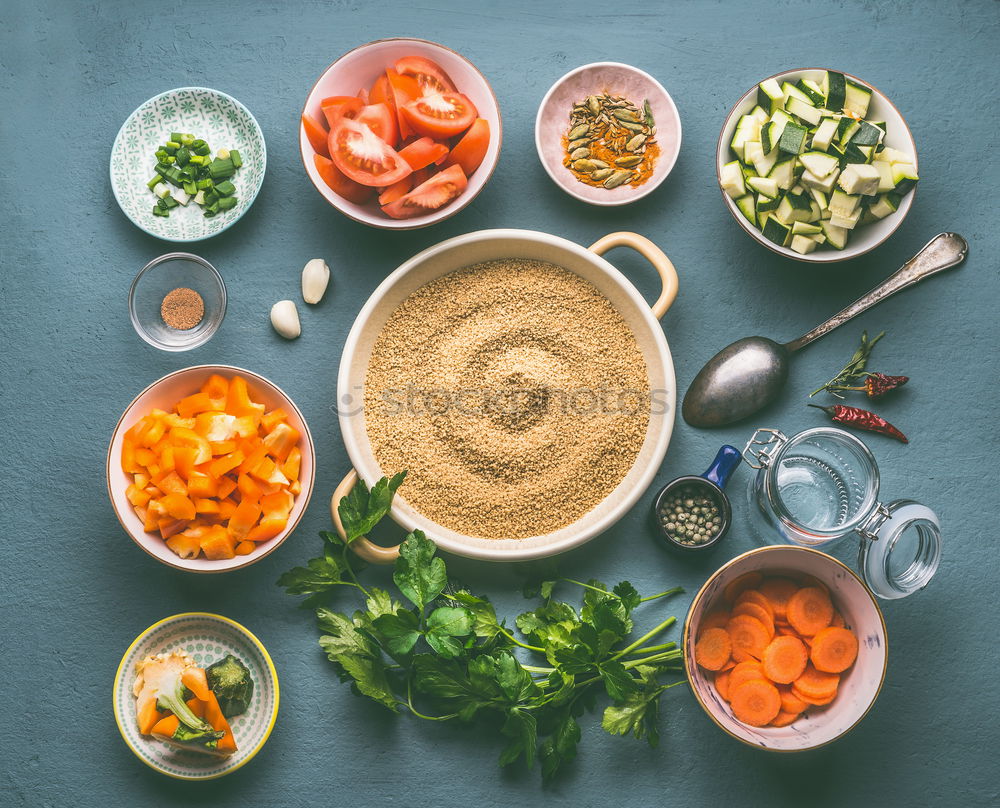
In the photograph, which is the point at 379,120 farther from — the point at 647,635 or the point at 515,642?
the point at 647,635

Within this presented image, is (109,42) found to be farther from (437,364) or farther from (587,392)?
(587,392)

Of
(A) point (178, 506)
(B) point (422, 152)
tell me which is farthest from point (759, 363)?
(A) point (178, 506)

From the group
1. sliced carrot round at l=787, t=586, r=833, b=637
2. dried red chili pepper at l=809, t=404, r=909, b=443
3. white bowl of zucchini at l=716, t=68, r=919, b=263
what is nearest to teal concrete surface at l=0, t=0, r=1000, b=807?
dried red chili pepper at l=809, t=404, r=909, b=443

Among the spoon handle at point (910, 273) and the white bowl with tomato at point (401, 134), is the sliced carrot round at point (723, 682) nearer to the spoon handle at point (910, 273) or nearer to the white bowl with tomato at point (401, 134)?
the spoon handle at point (910, 273)

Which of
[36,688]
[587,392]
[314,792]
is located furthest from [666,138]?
[36,688]

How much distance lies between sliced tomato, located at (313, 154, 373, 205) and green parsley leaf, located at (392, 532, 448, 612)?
0.92 m

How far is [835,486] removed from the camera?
213cm

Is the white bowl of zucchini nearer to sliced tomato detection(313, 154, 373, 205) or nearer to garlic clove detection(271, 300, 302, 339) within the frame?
sliced tomato detection(313, 154, 373, 205)

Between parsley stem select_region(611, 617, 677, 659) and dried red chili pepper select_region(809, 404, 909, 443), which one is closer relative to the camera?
parsley stem select_region(611, 617, 677, 659)

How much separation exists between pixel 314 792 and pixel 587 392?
4.25 feet

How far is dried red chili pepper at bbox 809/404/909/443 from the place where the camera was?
6.95 ft

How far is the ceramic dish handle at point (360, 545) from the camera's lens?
1999mm

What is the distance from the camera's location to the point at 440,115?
1999 mm

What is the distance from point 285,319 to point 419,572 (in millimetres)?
806
